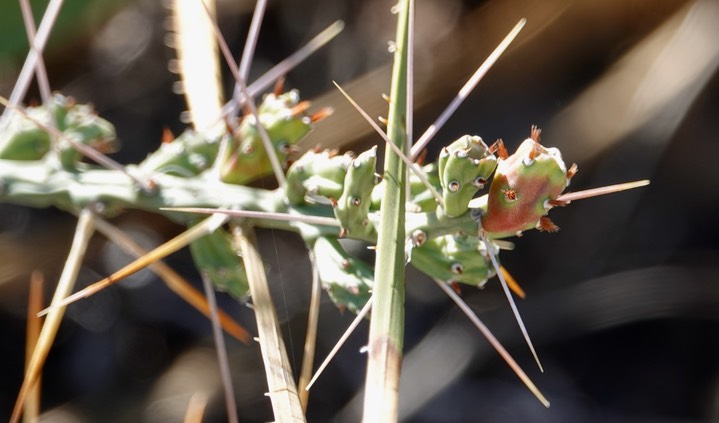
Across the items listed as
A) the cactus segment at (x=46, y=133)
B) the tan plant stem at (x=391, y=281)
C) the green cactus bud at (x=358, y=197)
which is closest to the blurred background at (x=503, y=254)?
the cactus segment at (x=46, y=133)

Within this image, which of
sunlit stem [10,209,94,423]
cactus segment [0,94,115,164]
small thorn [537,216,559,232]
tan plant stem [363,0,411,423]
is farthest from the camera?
cactus segment [0,94,115,164]

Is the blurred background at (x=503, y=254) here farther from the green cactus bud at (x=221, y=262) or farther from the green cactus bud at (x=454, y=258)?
the green cactus bud at (x=454, y=258)

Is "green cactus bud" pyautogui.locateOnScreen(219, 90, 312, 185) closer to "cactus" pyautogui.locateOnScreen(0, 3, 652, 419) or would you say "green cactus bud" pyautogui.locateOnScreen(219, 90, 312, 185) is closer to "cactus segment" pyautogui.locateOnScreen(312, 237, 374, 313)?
"cactus" pyautogui.locateOnScreen(0, 3, 652, 419)

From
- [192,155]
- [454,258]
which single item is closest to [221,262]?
[192,155]

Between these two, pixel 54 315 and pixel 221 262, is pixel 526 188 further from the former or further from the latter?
pixel 54 315

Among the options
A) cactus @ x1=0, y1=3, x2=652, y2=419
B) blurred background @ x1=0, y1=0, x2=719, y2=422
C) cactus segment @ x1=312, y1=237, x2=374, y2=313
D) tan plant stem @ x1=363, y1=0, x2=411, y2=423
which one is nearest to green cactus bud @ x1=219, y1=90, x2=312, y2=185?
cactus @ x1=0, y1=3, x2=652, y2=419

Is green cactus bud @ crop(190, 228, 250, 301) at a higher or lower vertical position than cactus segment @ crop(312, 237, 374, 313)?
higher
